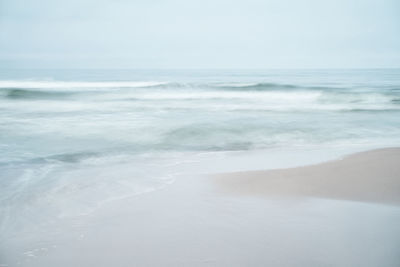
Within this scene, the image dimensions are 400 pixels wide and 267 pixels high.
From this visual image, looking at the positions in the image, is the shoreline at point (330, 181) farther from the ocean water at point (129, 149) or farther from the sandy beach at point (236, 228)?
the ocean water at point (129, 149)

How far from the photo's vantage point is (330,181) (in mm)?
4512

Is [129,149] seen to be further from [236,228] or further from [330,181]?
[236,228]

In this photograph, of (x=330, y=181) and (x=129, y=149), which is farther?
(x=129, y=149)

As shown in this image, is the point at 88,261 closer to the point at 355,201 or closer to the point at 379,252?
the point at 379,252

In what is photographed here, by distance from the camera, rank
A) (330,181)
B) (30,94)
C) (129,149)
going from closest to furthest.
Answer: (330,181) < (129,149) < (30,94)

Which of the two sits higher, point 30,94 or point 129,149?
point 30,94

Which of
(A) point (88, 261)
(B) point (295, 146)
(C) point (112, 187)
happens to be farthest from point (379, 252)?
(B) point (295, 146)

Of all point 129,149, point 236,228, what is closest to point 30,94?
point 129,149

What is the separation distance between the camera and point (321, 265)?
2.54 meters

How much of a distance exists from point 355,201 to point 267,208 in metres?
0.94

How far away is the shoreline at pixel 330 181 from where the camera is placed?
403cm

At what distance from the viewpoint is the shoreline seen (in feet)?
13.2

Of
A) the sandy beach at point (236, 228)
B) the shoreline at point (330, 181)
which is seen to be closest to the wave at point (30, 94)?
the shoreline at point (330, 181)

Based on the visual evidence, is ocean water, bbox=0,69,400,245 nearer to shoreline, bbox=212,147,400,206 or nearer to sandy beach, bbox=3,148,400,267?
sandy beach, bbox=3,148,400,267
